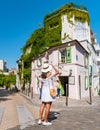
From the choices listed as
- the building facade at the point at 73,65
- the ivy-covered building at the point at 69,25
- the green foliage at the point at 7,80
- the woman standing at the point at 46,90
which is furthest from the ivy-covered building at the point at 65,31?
the green foliage at the point at 7,80

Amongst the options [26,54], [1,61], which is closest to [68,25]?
[26,54]

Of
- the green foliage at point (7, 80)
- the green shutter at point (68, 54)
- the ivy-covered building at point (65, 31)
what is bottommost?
the green foliage at point (7, 80)

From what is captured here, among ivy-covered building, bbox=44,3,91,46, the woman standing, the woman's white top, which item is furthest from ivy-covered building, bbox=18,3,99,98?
the woman's white top

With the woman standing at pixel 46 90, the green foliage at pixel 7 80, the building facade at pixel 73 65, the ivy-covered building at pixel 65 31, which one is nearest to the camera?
the woman standing at pixel 46 90

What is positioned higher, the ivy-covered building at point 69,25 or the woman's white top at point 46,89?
the ivy-covered building at point 69,25

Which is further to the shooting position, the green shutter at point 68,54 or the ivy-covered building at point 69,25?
the ivy-covered building at point 69,25

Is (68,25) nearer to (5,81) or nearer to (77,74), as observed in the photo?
(77,74)

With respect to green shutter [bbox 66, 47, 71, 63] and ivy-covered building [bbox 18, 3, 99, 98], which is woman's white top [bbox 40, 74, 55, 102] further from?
ivy-covered building [bbox 18, 3, 99, 98]

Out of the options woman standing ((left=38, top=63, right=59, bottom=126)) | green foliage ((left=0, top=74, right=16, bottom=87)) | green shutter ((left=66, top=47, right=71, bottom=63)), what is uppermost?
green shutter ((left=66, top=47, right=71, bottom=63))

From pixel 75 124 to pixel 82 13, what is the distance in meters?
18.6

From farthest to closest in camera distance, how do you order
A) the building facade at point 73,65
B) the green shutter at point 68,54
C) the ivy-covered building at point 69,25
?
1. the ivy-covered building at point 69,25
2. the green shutter at point 68,54
3. the building facade at point 73,65

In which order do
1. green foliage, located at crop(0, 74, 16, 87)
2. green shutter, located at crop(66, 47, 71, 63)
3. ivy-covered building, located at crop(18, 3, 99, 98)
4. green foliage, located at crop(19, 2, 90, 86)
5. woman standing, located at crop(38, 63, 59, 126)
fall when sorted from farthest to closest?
green foliage, located at crop(0, 74, 16, 87)
green foliage, located at crop(19, 2, 90, 86)
ivy-covered building, located at crop(18, 3, 99, 98)
green shutter, located at crop(66, 47, 71, 63)
woman standing, located at crop(38, 63, 59, 126)

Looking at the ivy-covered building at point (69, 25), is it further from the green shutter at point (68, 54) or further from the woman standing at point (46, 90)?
the woman standing at point (46, 90)

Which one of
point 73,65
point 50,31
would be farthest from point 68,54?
point 50,31
